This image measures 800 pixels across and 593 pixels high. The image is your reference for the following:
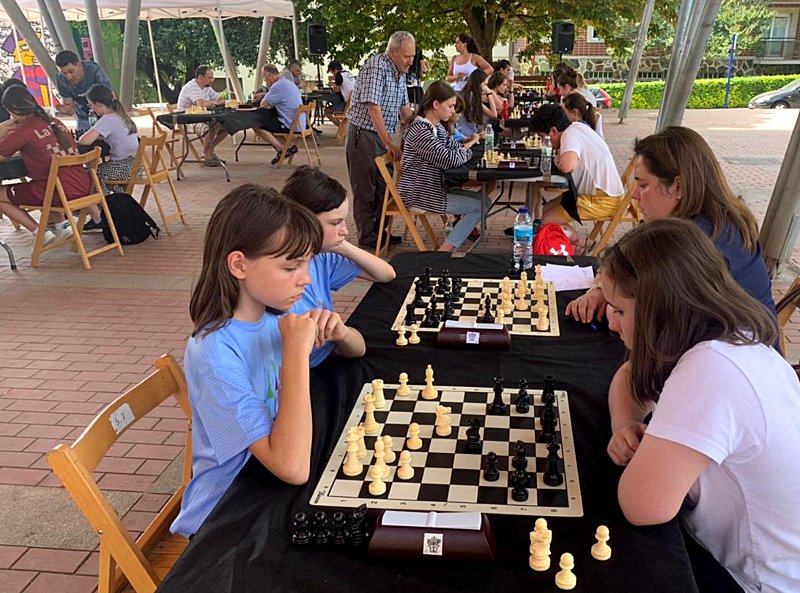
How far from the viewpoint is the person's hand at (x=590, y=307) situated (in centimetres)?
254

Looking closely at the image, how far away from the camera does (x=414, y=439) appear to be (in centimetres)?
174

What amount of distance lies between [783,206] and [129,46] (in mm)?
12889

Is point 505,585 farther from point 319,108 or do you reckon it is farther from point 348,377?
point 319,108

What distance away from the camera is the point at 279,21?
74.2 ft

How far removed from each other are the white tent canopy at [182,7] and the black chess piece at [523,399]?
14.8 meters

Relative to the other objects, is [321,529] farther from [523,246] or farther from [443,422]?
[523,246]

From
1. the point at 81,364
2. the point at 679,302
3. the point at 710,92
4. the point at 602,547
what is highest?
the point at 679,302

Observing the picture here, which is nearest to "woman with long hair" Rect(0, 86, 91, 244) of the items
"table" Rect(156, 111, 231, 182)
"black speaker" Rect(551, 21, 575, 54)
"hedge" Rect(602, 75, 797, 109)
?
"table" Rect(156, 111, 231, 182)

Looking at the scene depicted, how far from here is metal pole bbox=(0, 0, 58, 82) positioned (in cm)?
1213

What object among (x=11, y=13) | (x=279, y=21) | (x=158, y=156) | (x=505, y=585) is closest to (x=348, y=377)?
(x=505, y=585)

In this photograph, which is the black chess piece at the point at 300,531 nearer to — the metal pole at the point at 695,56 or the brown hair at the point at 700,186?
the brown hair at the point at 700,186

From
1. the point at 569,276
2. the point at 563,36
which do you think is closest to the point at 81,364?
the point at 569,276

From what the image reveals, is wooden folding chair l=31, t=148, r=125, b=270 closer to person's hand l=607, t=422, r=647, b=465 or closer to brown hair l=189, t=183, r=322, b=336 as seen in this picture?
brown hair l=189, t=183, r=322, b=336

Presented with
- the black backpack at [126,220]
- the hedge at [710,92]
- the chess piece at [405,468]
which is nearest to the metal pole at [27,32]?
the black backpack at [126,220]
